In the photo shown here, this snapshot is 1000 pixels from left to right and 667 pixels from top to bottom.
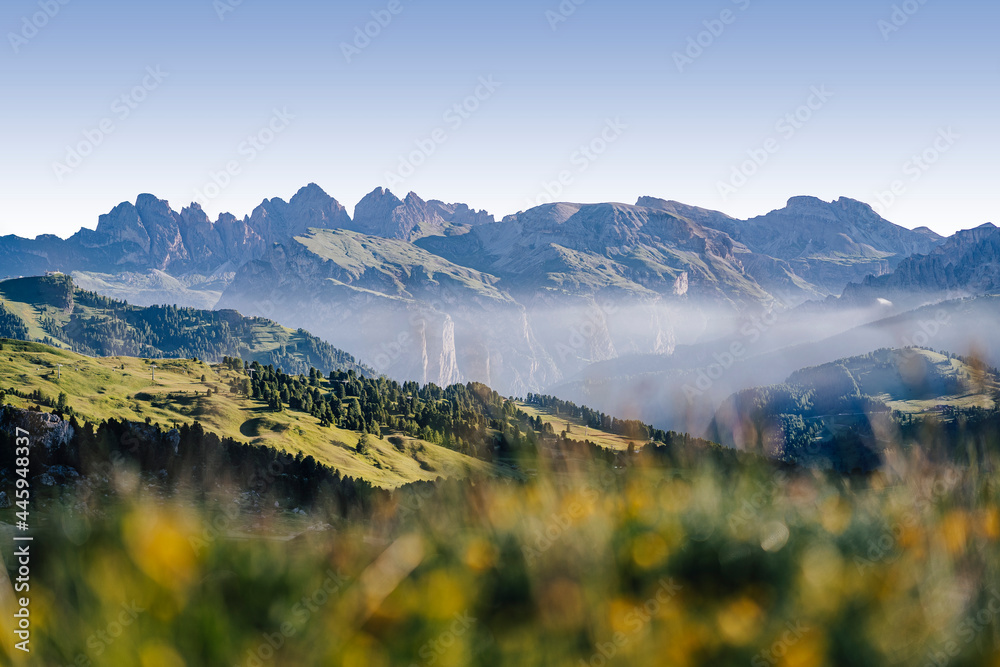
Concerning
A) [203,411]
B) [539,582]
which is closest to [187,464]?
[539,582]

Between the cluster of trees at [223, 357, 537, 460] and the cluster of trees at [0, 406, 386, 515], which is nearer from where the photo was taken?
the cluster of trees at [0, 406, 386, 515]

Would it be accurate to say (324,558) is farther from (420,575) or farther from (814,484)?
(814,484)

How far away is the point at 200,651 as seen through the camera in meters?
3.11

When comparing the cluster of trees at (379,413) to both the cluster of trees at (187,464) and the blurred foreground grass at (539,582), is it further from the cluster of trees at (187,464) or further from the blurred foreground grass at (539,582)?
the blurred foreground grass at (539,582)

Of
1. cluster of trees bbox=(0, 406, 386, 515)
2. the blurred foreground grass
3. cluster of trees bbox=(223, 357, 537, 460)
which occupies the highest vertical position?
the blurred foreground grass

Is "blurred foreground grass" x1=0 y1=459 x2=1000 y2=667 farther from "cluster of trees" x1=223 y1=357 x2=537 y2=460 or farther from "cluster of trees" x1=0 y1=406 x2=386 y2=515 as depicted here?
"cluster of trees" x1=223 y1=357 x2=537 y2=460

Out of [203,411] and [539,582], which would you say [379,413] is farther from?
[539,582]

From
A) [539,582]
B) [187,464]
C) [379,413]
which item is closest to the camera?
[539,582]

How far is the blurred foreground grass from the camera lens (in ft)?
10.7

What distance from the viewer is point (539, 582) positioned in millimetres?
4359

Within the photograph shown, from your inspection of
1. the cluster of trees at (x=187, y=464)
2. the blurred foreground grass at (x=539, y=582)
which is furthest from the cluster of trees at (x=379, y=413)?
the blurred foreground grass at (x=539, y=582)

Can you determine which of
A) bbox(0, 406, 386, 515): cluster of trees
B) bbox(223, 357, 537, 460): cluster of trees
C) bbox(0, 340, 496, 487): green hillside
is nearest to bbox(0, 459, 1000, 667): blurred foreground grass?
bbox(0, 406, 386, 515): cluster of trees

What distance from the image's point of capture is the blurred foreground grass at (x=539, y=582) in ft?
10.7

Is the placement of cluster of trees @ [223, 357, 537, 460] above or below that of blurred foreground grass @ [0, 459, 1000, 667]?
below
